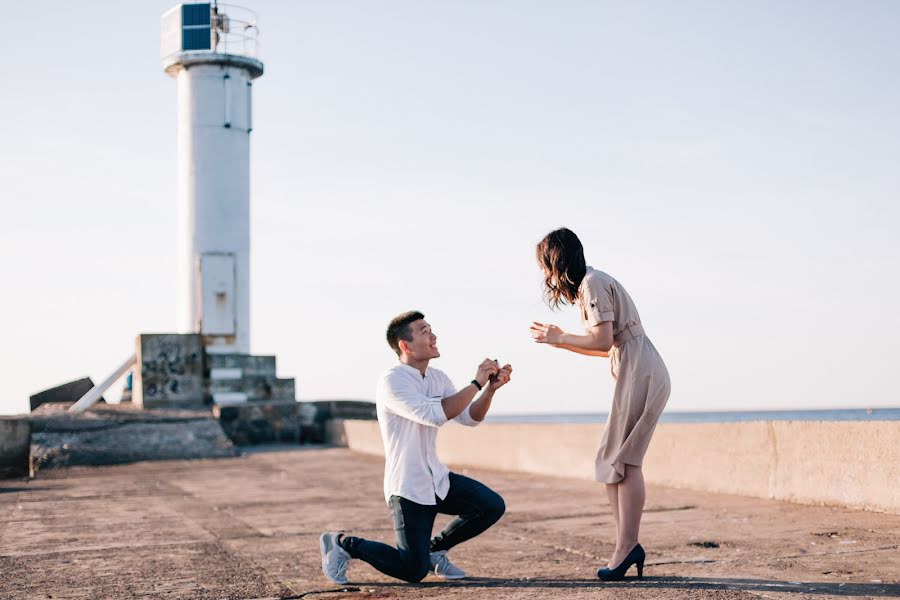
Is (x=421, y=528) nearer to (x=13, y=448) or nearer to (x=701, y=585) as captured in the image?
(x=701, y=585)

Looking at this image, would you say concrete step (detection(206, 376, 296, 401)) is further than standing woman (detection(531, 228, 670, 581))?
Yes

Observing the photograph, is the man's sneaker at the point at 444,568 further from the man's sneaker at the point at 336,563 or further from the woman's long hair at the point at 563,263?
the woman's long hair at the point at 563,263

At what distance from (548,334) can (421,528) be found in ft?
3.36

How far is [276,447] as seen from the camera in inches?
700

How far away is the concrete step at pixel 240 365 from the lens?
19547 mm

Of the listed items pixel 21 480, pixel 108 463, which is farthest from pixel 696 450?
pixel 108 463

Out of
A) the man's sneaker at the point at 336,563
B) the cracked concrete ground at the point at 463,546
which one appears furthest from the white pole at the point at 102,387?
the man's sneaker at the point at 336,563

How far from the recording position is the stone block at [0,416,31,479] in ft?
48.2

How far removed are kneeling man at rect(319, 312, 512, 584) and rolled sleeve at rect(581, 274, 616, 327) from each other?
448 millimetres

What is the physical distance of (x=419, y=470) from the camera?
4.51 metres

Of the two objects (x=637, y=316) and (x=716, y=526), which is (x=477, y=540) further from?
(x=637, y=316)

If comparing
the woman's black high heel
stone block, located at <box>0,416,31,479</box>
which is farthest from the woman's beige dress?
stone block, located at <box>0,416,31,479</box>

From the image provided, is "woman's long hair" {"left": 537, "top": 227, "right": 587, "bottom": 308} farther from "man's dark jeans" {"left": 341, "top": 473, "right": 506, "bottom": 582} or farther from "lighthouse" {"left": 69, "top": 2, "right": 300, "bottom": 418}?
"lighthouse" {"left": 69, "top": 2, "right": 300, "bottom": 418}

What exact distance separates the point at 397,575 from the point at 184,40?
61.5 ft
